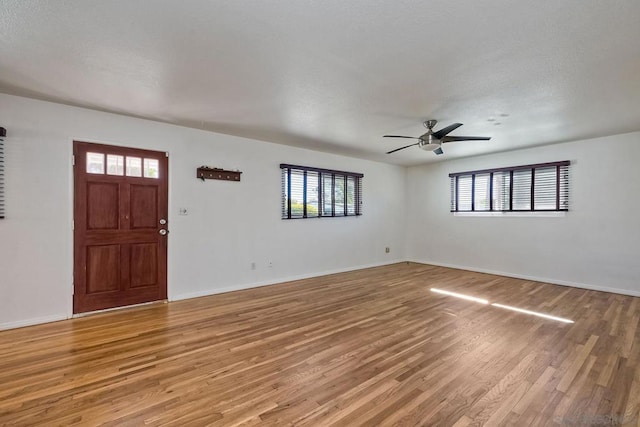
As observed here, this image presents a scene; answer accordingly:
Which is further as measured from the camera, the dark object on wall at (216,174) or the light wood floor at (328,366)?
the dark object on wall at (216,174)

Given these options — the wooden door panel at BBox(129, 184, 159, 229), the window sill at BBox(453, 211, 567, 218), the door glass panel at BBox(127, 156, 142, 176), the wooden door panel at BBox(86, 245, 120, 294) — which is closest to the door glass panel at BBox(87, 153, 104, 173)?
the door glass panel at BBox(127, 156, 142, 176)

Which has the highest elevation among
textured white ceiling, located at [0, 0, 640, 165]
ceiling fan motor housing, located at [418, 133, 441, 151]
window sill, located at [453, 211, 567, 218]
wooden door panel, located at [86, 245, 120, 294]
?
textured white ceiling, located at [0, 0, 640, 165]

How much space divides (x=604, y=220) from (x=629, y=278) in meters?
0.94

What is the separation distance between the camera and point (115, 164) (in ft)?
12.9

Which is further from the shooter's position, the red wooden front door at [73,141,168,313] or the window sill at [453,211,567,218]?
the window sill at [453,211,567,218]

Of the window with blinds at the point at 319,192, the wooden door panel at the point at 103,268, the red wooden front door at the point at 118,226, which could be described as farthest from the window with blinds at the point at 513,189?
the wooden door panel at the point at 103,268

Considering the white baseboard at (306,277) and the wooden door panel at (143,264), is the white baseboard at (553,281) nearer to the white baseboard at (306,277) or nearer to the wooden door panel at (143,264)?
the white baseboard at (306,277)

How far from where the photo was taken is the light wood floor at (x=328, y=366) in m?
1.92

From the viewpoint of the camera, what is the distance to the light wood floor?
192cm

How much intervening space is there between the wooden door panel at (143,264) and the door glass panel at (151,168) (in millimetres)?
965

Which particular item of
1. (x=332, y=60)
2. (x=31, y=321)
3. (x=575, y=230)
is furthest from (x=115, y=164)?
(x=575, y=230)

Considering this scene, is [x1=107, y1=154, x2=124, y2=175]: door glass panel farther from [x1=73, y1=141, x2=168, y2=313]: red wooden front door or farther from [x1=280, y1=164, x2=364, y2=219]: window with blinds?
[x1=280, y1=164, x2=364, y2=219]: window with blinds

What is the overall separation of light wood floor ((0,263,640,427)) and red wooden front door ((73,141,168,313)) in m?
0.35

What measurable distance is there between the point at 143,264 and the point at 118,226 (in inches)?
23.7
